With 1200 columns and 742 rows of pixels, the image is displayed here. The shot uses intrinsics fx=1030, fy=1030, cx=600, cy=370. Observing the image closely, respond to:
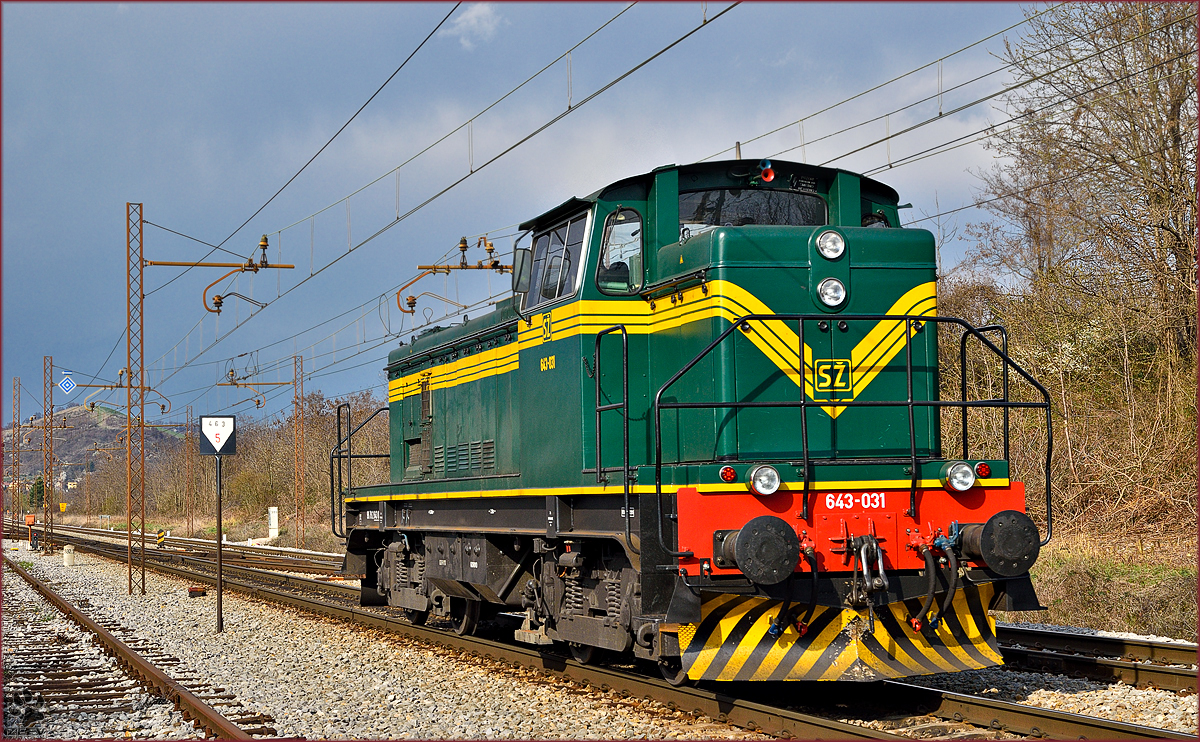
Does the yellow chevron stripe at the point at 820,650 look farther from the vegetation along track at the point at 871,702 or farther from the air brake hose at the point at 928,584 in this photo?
the vegetation along track at the point at 871,702

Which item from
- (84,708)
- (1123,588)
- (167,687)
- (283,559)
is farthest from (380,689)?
(283,559)

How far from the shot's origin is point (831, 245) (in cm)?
693

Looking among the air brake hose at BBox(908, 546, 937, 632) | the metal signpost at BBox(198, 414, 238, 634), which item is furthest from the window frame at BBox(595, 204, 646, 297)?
the metal signpost at BBox(198, 414, 238, 634)

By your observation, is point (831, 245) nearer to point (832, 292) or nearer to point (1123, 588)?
point (832, 292)

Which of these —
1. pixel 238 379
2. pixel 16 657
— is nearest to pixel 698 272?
pixel 16 657

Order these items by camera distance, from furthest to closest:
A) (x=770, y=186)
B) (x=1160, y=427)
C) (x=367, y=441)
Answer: (x=367, y=441), (x=1160, y=427), (x=770, y=186)

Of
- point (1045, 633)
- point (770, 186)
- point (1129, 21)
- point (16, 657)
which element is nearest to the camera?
point (770, 186)

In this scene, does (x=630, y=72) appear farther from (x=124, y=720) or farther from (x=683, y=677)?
(x=124, y=720)

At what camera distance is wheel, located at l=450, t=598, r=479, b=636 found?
10305 mm

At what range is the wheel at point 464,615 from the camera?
10.3 meters

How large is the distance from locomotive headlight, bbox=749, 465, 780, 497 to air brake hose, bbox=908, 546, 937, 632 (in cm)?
107

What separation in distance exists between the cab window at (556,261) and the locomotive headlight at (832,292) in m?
1.78

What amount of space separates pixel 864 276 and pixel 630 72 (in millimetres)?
2922

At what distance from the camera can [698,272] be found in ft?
22.7
